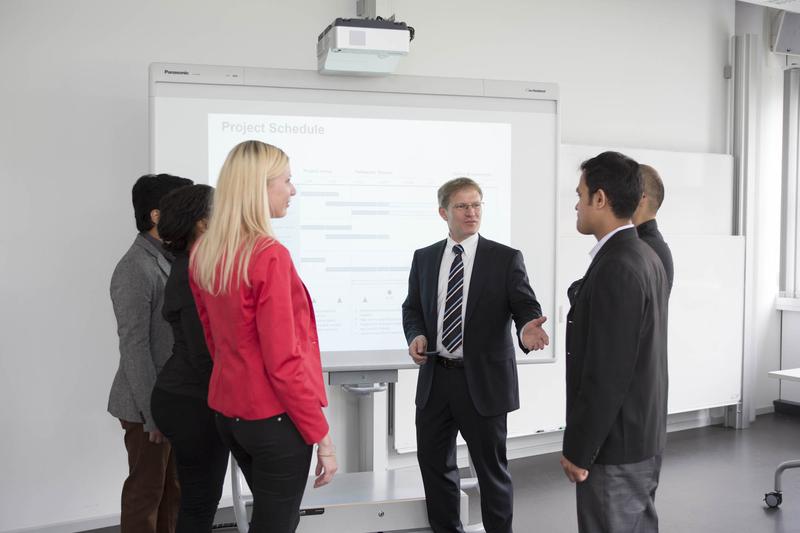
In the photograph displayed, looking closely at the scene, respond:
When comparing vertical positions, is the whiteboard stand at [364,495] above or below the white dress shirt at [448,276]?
below

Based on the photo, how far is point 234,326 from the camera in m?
1.82

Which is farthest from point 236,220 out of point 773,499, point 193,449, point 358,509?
point 773,499

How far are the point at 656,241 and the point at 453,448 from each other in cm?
121

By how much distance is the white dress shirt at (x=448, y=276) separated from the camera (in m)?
2.91

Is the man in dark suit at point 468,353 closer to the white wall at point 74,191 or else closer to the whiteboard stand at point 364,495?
the whiteboard stand at point 364,495

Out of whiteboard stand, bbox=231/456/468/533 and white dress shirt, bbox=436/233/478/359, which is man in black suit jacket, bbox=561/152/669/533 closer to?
white dress shirt, bbox=436/233/478/359

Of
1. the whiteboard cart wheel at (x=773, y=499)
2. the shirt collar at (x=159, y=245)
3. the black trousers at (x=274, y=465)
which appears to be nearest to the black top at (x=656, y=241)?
the black trousers at (x=274, y=465)

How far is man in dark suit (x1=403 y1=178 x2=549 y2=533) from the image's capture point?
9.33 feet

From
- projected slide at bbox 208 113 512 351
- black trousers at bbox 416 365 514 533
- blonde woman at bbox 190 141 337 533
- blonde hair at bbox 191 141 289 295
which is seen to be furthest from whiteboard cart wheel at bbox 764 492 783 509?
blonde hair at bbox 191 141 289 295

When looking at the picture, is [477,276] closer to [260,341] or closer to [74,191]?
[260,341]

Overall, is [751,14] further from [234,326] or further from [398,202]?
[234,326]

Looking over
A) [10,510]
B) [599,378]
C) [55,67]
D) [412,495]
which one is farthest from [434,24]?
[10,510]

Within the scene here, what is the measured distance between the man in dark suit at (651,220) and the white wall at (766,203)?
323 centimetres

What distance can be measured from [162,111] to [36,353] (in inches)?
52.2
